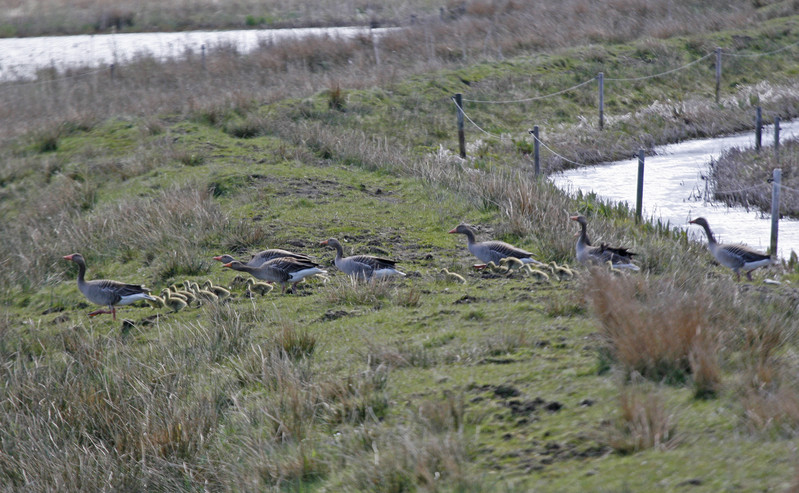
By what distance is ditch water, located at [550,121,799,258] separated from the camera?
1380 cm

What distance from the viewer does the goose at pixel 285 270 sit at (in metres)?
9.40

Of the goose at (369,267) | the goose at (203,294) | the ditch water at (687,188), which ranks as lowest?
the ditch water at (687,188)

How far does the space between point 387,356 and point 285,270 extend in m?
3.19

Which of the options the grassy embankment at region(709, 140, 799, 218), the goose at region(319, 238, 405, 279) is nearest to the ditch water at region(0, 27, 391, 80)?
the grassy embankment at region(709, 140, 799, 218)

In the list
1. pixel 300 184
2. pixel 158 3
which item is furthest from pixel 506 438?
pixel 158 3

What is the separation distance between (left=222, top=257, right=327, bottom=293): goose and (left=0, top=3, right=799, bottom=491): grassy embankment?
0.40m

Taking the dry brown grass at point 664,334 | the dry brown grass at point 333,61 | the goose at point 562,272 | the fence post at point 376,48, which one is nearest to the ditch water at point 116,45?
the fence post at point 376,48

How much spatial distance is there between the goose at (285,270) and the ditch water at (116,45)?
20.6 metres

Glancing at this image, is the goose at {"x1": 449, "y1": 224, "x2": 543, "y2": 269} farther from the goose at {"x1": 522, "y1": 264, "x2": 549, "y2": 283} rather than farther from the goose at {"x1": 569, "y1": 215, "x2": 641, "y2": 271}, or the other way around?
the goose at {"x1": 569, "y1": 215, "x2": 641, "y2": 271}

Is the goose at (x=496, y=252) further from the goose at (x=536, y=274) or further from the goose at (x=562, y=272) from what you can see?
the goose at (x=562, y=272)

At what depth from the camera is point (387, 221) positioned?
12.8 m

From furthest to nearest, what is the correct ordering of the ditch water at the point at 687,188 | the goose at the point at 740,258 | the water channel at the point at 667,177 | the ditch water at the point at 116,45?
the ditch water at the point at 116,45 < the water channel at the point at 667,177 < the ditch water at the point at 687,188 < the goose at the point at 740,258

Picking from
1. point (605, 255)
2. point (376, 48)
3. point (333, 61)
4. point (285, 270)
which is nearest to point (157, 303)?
point (285, 270)

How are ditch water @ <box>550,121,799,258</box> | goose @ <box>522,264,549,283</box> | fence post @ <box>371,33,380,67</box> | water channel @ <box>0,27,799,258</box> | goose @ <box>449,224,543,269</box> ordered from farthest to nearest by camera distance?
1. fence post @ <box>371,33,380,67</box>
2. water channel @ <box>0,27,799,258</box>
3. ditch water @ <box>550,121,799,258</box>
4. goose @ <box>449,224,543,269</box>
5. goose @ <box>522,264,549,283</box>
